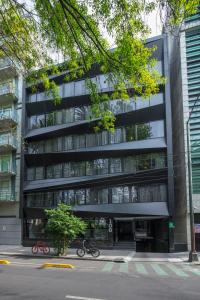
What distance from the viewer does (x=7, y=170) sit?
36.9 metres

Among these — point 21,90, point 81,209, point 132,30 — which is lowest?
point 81,209

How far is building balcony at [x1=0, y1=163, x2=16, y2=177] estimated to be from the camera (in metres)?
36.2

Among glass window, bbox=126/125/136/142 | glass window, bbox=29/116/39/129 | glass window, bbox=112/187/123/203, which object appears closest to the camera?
glass window, bbox=112/187/123/203

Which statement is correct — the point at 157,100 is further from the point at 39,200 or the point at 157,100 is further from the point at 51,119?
the point at 39,200

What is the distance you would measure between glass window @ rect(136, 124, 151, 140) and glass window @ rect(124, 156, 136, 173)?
80.3 inches

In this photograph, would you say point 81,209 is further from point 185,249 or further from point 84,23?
point 84,23

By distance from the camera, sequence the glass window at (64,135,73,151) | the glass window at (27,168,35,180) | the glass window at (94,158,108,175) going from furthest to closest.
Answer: the glass window at (27,168,35,180) < the glass window at (64,135,73,151) < the glass window at (94,158,108,175)

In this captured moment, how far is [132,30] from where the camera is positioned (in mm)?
7117

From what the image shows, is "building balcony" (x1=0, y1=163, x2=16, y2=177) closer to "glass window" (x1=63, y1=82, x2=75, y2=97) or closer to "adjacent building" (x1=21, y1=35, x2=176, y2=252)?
"adjacent building" (x1=21, y1=35, x2=176, y2=252)

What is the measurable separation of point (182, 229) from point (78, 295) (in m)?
20.6

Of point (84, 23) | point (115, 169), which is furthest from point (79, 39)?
point (115, 169)

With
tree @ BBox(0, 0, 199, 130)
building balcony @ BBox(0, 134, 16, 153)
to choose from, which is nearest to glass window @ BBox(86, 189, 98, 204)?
building balcony @ BBox(0, 134, 16, 153)

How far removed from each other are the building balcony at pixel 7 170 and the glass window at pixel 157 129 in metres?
14.9

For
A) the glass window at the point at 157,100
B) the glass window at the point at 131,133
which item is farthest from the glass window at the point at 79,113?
the glass window at the point at 157,100
